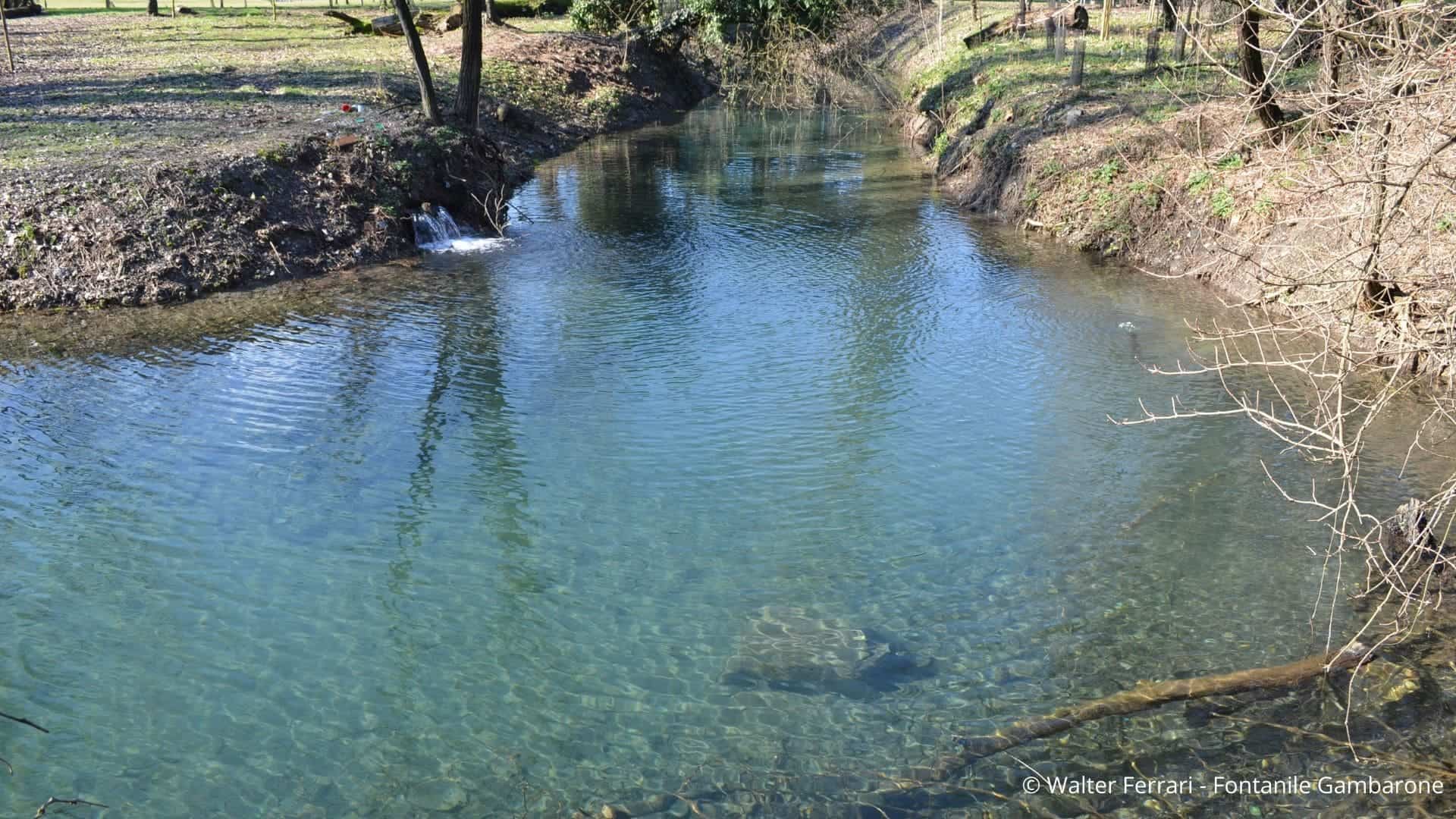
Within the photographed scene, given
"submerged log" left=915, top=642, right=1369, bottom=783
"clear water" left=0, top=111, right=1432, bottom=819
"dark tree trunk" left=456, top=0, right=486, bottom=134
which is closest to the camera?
"submerged log" left=915, top=642, right=1369, bottom=783

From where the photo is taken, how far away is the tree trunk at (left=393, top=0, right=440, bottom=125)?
67.8 feet

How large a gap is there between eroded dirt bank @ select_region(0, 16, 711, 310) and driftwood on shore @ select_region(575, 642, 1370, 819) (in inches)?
480

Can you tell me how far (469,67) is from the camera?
2208 cm

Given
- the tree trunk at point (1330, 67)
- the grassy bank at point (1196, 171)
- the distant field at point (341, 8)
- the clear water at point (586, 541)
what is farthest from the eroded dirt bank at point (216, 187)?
the distant field at point (341, 8)

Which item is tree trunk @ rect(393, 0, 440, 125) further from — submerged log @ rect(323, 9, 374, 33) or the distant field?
the distant field

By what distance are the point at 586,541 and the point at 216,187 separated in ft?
36.0

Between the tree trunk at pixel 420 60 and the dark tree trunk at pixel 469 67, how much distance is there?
0.66 m

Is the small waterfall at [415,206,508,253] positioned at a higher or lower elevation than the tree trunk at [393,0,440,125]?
lower

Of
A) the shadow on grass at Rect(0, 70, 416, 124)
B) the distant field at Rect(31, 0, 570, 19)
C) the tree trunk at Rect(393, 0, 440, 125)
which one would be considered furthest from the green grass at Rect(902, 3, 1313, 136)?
the distant field at Rect(31, 0, 570, 19)

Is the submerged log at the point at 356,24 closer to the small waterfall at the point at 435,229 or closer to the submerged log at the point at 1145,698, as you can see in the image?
the small waterfall at the point at 435,229

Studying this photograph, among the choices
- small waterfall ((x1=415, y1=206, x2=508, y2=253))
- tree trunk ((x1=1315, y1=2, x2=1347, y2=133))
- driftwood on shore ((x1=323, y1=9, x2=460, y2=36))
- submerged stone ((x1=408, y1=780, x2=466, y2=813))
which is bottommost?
submerged stone ((x1=408, y1=780, x2=466, y2=813))

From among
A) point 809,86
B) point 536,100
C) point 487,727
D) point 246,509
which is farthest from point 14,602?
point 809,86

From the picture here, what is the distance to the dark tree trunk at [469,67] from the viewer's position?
2170 centimetres

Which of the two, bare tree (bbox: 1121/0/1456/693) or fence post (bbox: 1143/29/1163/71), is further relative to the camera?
fence post (bbox: 1143/29/1163/71)
